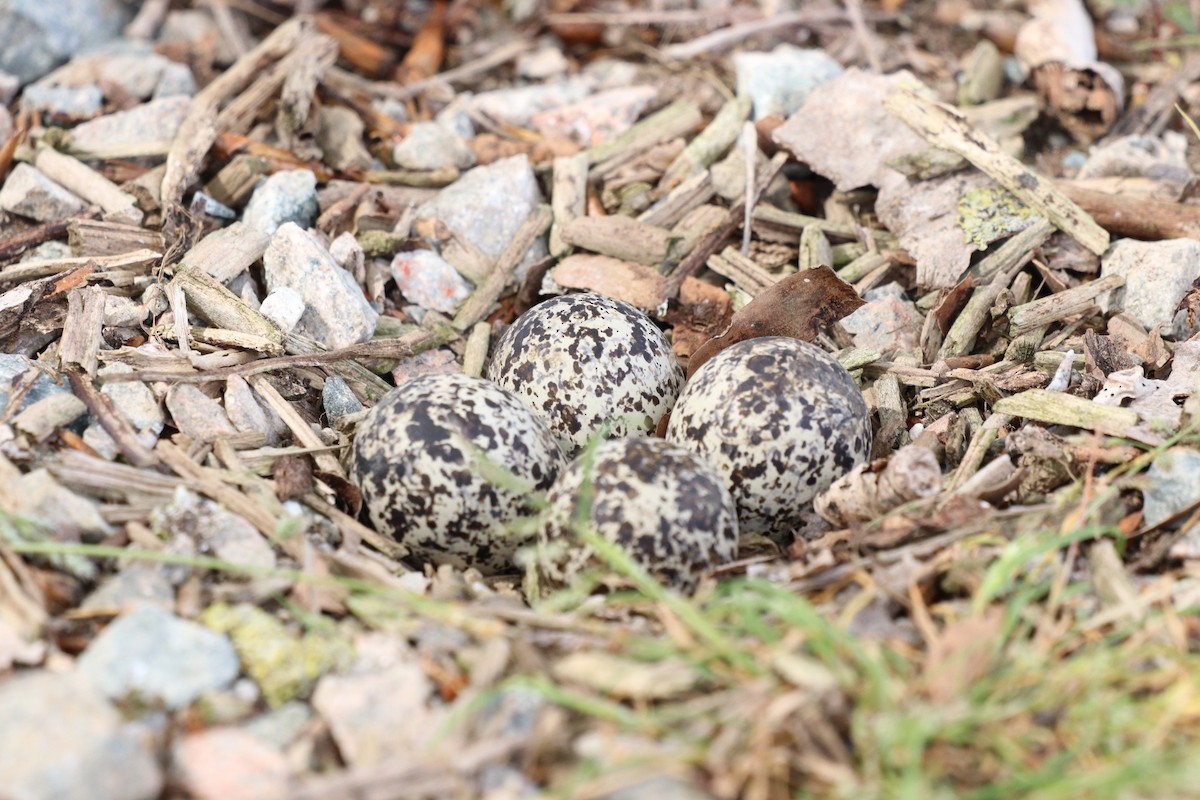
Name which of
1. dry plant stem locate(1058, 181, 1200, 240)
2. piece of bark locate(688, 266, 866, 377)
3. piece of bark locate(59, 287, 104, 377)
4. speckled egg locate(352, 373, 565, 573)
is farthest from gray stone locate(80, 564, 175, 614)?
dry plant stem locate(1058, 181, 1200, 240)

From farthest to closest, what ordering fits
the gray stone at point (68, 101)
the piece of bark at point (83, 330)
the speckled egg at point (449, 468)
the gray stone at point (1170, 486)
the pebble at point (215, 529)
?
the gray stone at point (68, 101) → the piece of bark at point (83, 330) → the speckled egg at point (449, 468) → the gray stone at point (1170, 486) → the pebble at point (215, 529)

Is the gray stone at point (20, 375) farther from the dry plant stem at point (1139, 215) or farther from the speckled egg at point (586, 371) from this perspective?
the dry plant stem at point (1139, 215)

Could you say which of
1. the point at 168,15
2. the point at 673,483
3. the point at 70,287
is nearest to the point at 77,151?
the point at 70,287

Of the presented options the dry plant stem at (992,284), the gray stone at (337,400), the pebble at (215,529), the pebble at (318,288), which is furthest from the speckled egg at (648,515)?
the dry plant stem at (992,284)

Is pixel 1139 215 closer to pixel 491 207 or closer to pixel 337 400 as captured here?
pixel 491 207

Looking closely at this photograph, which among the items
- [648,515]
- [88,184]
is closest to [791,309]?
[648,515]
